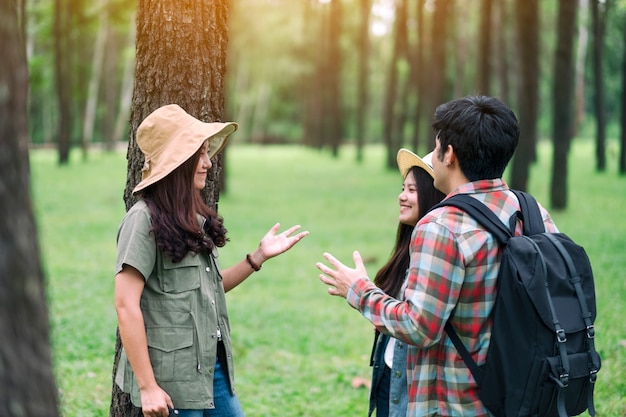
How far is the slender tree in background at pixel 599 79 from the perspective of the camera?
23.4m

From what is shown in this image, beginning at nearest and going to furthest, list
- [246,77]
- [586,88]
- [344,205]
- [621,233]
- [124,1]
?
[621,233]
[344,205]
[124,1]
[586,88]
[246,77]

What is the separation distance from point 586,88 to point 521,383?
5492cm

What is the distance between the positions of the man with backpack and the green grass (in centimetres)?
142

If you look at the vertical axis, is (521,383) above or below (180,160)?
below

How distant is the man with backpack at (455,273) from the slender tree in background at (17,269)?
1.39m

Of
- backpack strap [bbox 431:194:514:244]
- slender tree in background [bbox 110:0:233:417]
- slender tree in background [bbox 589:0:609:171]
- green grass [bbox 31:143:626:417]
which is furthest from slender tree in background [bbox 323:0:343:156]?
backpack strap [bbox 431:194:514:244]

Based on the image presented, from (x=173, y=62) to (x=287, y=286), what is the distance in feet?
25.8

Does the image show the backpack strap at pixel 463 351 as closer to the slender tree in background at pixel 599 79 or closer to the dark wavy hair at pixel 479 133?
the dark wavy hair at pixel 479 133

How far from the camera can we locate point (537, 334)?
301cm

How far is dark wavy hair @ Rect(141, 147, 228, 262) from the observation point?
346 centimetres

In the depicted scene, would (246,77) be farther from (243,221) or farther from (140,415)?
(140,415)

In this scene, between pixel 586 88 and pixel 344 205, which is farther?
pixel 586 88

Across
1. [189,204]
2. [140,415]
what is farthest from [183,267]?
[140,415]

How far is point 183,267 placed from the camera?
11.7 feet
